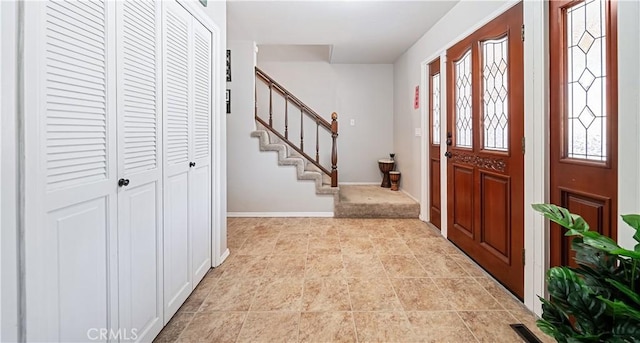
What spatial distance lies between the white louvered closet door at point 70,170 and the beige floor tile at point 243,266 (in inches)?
50.2

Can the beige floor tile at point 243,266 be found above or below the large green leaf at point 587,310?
below

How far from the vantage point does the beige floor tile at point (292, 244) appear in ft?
10.4

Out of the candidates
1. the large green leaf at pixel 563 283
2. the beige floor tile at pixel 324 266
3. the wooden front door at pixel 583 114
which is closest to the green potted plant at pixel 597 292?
the large green leaf at pixel 563 283

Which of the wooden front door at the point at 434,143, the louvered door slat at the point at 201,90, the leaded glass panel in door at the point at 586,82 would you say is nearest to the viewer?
the leaded glass panel in door at the point at 586,82

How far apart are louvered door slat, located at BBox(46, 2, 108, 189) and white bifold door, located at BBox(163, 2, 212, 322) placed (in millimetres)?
574

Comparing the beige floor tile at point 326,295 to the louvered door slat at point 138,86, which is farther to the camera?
the beige floor tile at point 326,295

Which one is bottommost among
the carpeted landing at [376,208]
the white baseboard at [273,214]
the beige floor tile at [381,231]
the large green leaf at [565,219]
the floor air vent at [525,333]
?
the floor air vent at [525,333]

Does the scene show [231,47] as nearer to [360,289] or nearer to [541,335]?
[360,289]

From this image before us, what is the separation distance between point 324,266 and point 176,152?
1.50 metres

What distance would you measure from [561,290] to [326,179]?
162 inches

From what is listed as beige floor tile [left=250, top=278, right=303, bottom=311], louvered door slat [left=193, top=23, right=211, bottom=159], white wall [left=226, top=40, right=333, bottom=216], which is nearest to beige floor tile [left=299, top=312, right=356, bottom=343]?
beige floor tile [left=250, top=278, right=303, bottom=311]

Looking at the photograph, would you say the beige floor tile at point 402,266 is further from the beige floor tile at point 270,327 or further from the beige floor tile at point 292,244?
the beige floor tile at point 270,327

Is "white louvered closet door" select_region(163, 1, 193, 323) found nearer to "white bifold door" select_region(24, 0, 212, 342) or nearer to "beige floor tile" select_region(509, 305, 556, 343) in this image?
"white bifold door" select_region(24, 0, 212, 342)

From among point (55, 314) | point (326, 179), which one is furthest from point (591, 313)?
point (326, 179)
